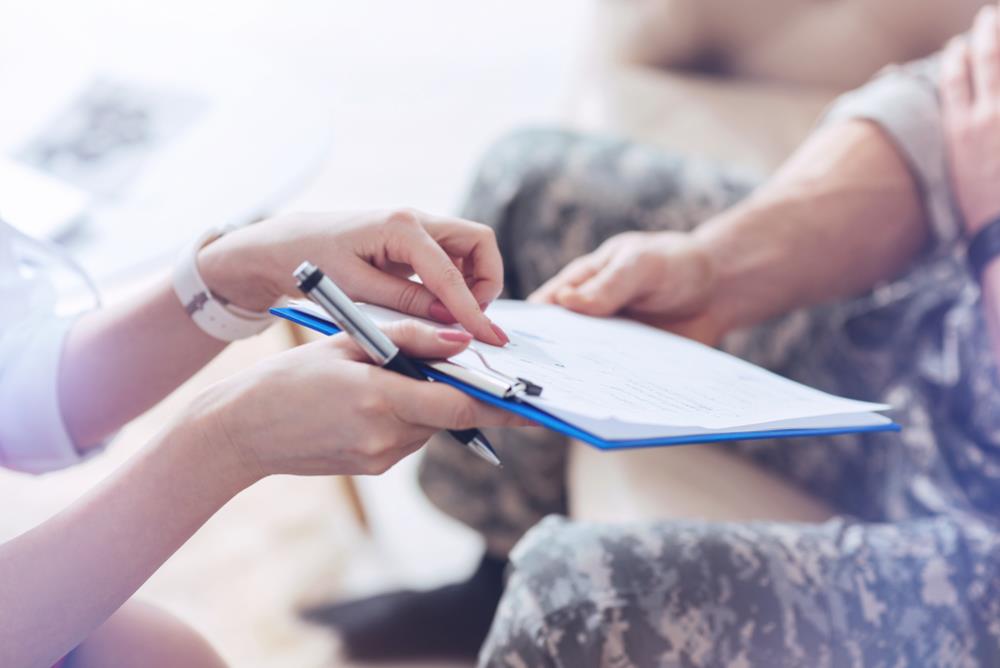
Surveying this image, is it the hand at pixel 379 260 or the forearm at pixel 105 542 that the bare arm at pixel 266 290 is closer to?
the hand at pixel 379 260

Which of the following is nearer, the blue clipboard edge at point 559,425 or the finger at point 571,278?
the blue clipboard edge at point 559,425

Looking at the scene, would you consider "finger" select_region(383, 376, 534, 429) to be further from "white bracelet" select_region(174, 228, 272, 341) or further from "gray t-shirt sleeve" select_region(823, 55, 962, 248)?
"gray t-shirt sleeve" select_region(823, 55, 962, 248)

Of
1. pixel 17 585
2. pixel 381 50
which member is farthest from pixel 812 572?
pixel 381 50

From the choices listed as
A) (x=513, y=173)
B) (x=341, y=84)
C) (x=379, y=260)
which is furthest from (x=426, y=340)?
(x=341, y=84)

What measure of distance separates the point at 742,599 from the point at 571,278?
0.27 m

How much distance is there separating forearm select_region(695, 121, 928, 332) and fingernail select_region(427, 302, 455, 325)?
344 millimetres

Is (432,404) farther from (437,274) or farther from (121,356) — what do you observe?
(121,356)

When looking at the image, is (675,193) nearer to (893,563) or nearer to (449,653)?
(893,563)

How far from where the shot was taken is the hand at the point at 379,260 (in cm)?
54

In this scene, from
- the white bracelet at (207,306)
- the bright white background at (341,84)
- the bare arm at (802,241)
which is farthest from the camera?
the bright white background at (341,84)

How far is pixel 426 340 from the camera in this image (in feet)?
1.54

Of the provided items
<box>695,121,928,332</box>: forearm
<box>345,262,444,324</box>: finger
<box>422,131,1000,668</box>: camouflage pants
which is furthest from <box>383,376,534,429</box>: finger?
<box>695,121,928,332</box>: forearm

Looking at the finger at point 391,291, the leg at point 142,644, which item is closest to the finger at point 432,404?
the finger at point 391,291

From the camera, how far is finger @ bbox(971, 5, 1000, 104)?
32.7 inches
